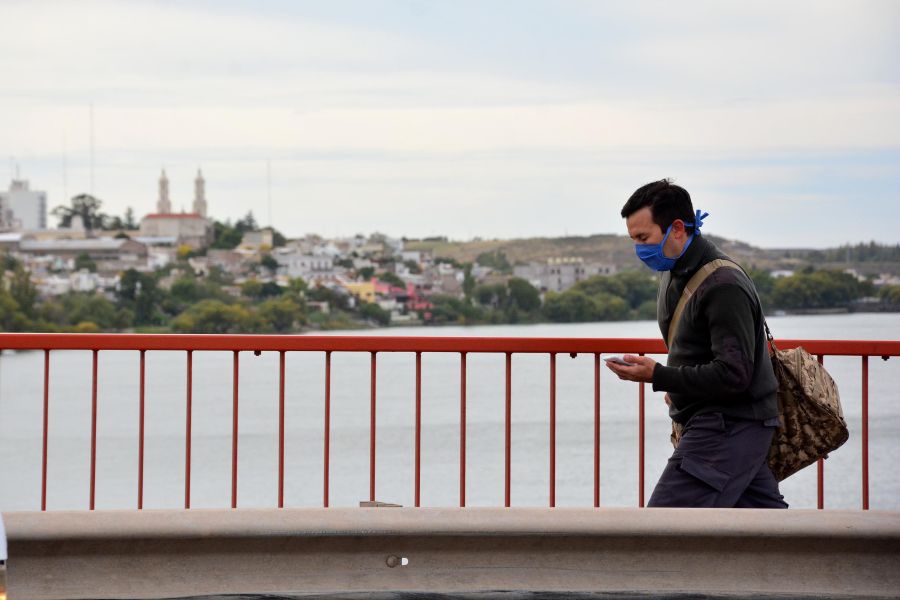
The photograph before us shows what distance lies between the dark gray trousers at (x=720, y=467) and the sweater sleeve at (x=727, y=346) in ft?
0.57

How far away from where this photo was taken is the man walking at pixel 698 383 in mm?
3934

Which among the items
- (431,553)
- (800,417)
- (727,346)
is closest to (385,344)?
(431,553)

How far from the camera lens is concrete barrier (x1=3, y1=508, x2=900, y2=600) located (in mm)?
3725

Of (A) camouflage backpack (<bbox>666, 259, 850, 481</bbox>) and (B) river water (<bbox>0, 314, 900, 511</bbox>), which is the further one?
(B) river water (<bbox>0, 314, 900, 511</bbox>)

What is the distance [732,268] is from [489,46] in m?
116

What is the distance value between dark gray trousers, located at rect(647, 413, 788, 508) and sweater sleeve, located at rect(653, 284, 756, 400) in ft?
0.57

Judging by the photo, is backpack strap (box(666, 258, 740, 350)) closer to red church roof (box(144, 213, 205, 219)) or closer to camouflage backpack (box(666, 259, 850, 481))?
camouflage backpack (box(666, 259, 850, 481))

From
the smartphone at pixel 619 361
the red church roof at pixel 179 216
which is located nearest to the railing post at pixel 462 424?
the smartphone at pixel 619 361

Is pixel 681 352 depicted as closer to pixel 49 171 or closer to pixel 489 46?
pixel 489 46

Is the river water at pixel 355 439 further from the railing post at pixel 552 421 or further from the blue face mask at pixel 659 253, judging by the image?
the blue face mask at pixel 659 253

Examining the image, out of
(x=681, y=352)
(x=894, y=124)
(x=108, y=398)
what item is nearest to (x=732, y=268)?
(x=681, y=352)

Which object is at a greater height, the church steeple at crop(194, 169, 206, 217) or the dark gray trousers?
the church steeple at crop(194, 169, 206, 217)

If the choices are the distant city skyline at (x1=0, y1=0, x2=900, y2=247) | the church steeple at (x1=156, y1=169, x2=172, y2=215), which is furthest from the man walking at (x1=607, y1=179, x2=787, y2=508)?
the church steeple at (x1=156, y1=169, x2=172, y2=215)

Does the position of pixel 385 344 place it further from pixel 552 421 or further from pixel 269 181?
pixel 269 181
